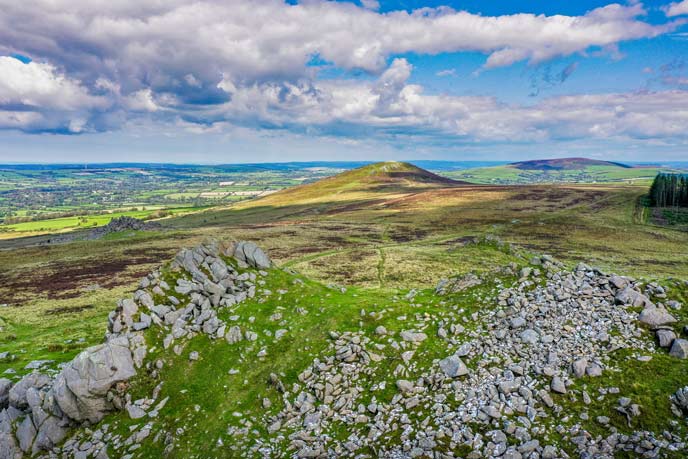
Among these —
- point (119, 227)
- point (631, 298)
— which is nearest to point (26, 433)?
point (631, 298)

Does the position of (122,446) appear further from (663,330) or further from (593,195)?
(593,195)

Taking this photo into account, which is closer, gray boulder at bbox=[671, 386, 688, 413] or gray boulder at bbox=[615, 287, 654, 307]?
gray boulder at bbox=[671, 386, 688, 413]

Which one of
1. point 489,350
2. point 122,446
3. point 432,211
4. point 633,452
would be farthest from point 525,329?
point 432,211

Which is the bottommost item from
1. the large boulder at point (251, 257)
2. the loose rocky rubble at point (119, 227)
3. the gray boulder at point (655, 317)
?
the loose rocky rubble at point (119, 227)

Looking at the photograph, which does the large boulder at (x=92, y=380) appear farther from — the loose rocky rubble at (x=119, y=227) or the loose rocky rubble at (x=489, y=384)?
the loose rocky rubble at (x=119, y=227)

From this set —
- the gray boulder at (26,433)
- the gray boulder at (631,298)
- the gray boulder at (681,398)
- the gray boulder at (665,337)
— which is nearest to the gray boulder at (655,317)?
the gray boulder at (631,298)

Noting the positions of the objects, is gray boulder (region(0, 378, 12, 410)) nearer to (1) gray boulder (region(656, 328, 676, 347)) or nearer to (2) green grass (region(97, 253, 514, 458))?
(2) green grass (region(97, 253, 514, 458))

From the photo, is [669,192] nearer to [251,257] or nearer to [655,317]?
[655,317]

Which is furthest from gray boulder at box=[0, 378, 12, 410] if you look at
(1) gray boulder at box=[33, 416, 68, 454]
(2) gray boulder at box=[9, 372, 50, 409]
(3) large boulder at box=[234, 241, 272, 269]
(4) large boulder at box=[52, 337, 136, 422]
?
(3) large boulder at box=[234, 241, 272, 269]
